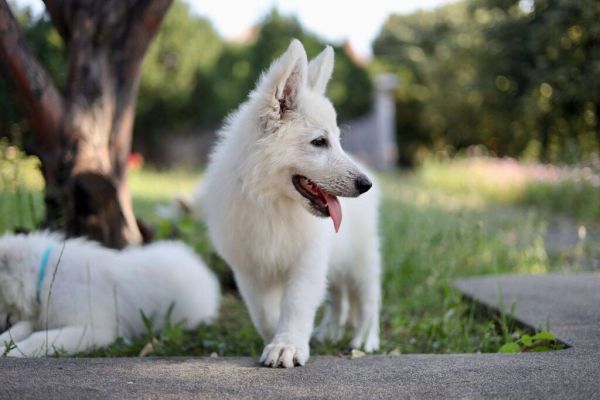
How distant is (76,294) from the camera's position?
4008 millimetres

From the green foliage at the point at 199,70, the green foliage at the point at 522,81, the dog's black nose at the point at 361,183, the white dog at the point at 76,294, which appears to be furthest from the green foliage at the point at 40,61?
the green foliage at the point at 199,70

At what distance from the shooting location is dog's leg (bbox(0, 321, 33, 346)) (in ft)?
12.3

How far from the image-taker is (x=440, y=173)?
54.9ft

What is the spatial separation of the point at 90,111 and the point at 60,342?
2.05 metres

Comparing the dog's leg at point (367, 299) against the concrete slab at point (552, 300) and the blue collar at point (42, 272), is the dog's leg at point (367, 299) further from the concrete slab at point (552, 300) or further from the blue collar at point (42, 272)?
the blue collar at point (42, 272)

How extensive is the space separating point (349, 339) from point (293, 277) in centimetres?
121

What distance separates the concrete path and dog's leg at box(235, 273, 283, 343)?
343mm

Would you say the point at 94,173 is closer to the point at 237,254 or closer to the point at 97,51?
the point at 97,51

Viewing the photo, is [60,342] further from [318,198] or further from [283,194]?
[318,198]

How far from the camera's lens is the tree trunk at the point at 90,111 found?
489 centimetres

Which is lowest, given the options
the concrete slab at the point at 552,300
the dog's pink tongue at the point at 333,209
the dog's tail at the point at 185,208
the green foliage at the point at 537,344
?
the green foliage at the point at 537,344

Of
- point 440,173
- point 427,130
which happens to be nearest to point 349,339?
point 440,173

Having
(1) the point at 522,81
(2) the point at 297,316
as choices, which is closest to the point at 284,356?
(2) the point at 297,316

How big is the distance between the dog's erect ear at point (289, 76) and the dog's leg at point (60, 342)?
1.79 m
